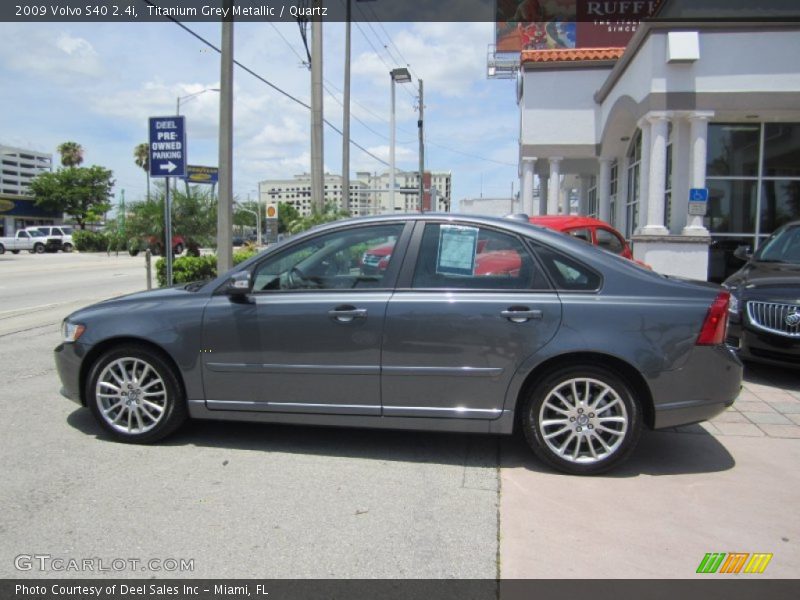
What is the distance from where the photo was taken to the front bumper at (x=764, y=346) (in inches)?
237

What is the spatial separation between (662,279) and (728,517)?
1488mm

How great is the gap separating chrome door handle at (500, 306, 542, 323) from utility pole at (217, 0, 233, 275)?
7.95 metres

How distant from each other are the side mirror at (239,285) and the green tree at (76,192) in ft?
213

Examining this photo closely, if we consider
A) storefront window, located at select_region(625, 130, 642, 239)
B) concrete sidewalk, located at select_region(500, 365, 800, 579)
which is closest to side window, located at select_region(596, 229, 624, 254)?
concrete sidewalk, located at select_region(500, 365, 800, 579)

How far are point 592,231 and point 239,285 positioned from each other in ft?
20.5

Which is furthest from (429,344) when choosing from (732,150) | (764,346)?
(732,150)

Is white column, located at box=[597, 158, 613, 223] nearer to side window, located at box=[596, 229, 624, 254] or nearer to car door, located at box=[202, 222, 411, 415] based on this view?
side window, located at box=[596, 229, 624, 254]

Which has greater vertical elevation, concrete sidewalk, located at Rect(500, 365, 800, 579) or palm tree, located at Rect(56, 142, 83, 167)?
palm tree, located at Rect(56, 142, 83, 167)

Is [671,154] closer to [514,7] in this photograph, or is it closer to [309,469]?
[309,469]

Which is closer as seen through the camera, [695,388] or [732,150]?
[695,388]

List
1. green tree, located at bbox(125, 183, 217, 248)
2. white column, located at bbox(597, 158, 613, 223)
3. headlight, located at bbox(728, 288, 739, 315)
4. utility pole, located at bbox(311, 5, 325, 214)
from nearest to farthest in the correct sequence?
headlight, located at bbox(728, 288, 739, 315) < green tree, located at bbox(125, 183, 217, 248) < utility pole, located at bbox(311, 5, 325, 214) < white column, located at bbox(597, 158, 613, 223)

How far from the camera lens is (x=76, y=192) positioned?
2456 inches

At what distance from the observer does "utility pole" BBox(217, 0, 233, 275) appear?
11046 mm

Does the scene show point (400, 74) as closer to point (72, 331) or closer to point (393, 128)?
point (393, 128)
